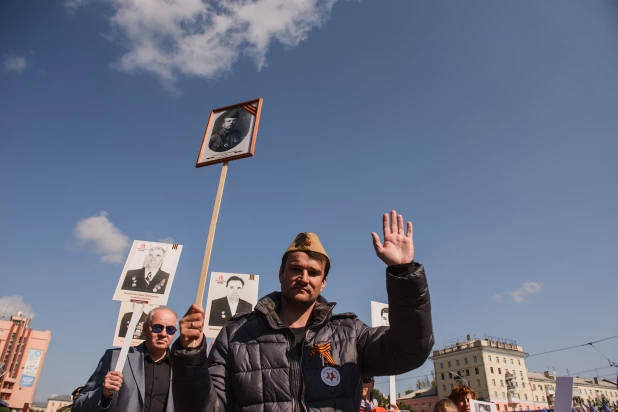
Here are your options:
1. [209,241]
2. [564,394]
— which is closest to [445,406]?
[564,394]

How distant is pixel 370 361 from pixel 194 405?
2.95 ft

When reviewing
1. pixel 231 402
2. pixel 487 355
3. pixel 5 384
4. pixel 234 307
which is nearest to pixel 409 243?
pixel 231 402

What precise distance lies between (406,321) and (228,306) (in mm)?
6473

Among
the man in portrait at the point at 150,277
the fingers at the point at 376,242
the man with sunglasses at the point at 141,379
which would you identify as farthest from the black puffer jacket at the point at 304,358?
the man in portrait at the point at 150,277

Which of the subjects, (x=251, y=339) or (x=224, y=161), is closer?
(x=251, y=339)

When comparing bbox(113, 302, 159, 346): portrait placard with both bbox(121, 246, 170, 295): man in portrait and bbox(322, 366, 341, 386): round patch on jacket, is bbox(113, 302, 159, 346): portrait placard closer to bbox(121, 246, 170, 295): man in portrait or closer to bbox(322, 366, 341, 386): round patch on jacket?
bbox(121, 246, 170, 295): man in portrait

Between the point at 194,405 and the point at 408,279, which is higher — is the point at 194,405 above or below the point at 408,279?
below

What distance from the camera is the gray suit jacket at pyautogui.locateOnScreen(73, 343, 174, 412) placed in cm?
295

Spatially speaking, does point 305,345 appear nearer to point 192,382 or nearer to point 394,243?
point 192,382

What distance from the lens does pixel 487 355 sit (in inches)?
2955

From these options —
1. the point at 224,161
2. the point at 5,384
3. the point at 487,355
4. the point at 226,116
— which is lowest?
the point at 5,384

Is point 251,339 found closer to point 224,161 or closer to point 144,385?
point 144,385

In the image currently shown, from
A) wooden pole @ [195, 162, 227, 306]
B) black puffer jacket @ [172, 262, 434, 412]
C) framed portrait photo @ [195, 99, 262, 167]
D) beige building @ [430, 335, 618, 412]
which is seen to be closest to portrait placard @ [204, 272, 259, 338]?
framed portrait photo @ [195, 99, 262, 167]

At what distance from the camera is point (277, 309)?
2379 millimetres
